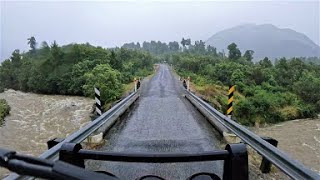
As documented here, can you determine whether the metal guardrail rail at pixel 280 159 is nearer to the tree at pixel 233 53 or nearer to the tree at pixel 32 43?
the tree at pixel 233 53

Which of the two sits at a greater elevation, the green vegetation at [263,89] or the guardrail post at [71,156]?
the guardrail post at [71,156]

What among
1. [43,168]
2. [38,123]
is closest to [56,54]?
[38,123]

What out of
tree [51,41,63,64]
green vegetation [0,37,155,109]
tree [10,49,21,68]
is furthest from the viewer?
tree [10,49,21,68]

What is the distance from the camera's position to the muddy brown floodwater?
895 inches

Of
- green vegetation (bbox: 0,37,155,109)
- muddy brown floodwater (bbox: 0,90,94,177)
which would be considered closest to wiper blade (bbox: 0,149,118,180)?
muddy brown floodwater (bbox: 0,90,94,177)

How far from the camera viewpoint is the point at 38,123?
29.0 m

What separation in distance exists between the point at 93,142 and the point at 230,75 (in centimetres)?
4802

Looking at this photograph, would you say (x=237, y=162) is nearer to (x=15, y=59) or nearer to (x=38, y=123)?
(x=38, y=123)

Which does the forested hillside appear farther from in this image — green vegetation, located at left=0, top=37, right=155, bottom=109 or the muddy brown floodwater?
the muddy brown floodwater

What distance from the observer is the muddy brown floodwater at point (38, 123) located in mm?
22736

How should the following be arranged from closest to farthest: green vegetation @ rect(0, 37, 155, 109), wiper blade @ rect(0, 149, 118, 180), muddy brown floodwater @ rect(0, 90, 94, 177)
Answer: wiper blade @ rect(0, 149, 118, 180), muddy brown floodwater @ rect(0, 90, 94, 177), green vegetation @ rect(0, 37, 155, 109)

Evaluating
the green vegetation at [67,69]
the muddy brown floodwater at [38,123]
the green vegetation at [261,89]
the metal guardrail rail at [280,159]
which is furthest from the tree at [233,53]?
the metal guardrail rail at [280,159]

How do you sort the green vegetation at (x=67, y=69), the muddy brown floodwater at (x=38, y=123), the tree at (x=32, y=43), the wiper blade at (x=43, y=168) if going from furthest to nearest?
the tree at (x=32, y=43) < the green vegetation at (x=67, y=69) < the muddy brown floodwater at (x=38, y=123) < the wiper blade at (x=43, y=168)

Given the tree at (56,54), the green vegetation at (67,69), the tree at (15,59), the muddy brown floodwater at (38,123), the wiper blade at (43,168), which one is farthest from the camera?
the tree at (15,59)
